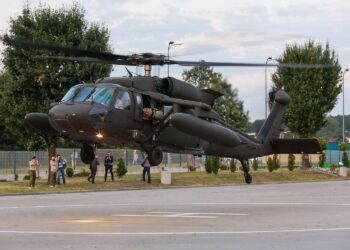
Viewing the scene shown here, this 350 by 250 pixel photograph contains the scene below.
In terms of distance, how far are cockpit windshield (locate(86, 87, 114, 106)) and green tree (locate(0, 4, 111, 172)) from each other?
62.0 ft

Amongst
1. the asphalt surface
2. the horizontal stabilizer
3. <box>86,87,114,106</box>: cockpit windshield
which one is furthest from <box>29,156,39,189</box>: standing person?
<box>86,87,114,106</box>: cockpit windshield

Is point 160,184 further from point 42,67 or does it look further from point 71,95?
point 71,95

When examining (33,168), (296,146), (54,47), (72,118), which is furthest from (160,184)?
(54,47)

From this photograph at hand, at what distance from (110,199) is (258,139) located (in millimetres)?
7290

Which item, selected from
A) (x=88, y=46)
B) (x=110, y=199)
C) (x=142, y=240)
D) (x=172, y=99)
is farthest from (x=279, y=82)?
(x=142, y=240)

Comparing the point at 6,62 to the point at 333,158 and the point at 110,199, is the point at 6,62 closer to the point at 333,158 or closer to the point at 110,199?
the point at 110,199

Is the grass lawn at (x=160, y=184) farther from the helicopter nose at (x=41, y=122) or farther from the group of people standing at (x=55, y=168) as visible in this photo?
the helicopter nose at (x=41, y=122)

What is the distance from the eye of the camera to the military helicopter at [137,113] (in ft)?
63.5

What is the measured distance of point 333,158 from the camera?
87.9 meters

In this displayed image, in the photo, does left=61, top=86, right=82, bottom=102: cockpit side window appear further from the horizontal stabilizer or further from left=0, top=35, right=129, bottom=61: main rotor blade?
the horizontal stabilizer

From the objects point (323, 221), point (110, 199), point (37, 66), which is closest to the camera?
point (323, 221)

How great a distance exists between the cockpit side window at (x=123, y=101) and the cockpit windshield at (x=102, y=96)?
24cm

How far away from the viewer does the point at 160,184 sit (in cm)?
4188

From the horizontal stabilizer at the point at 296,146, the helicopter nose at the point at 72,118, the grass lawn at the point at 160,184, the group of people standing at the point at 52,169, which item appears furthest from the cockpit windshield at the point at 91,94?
the group of people standing at the point at 52,169
